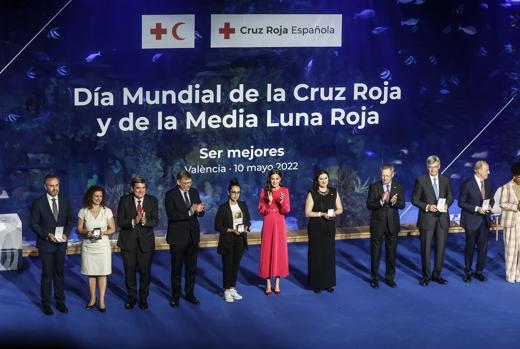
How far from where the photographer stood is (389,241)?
37.0 feet

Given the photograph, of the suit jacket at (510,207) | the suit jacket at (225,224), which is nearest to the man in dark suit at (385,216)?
the suit jacket at (510,207)

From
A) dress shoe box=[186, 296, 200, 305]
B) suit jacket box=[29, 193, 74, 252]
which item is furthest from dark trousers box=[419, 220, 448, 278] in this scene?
suit jacket box=[29, 193, 74, 252]

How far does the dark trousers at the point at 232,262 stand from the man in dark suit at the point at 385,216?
143 cm

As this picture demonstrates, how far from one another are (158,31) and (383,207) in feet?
10.5

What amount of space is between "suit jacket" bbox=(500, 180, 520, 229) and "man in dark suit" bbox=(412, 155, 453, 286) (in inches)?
22.9

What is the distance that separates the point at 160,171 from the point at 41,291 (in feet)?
8.78

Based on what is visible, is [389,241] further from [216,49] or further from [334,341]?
[216,49]

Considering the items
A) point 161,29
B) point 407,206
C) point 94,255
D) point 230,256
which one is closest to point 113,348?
point 94,255

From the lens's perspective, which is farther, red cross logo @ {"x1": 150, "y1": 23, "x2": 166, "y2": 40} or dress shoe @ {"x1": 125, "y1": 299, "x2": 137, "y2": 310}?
red cross logo @ {"x1": 150, "y1": 23, "x2": 166, "y2": 40}

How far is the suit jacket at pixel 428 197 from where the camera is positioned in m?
11.3

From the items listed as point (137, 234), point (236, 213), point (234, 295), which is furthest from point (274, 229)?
point (137, 234)

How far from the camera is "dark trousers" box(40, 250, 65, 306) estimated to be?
33.4 ft

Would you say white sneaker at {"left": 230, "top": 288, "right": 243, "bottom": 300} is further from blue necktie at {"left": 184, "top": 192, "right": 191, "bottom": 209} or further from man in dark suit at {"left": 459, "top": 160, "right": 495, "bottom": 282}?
man in dark suit at {"left": 459, "top": 160, "right": 495, "bottom": 282}

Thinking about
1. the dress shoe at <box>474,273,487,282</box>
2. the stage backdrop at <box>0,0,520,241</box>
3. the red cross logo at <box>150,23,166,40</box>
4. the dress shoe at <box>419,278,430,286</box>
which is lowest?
the dress shoe at <box>419,278,430,286</box>
